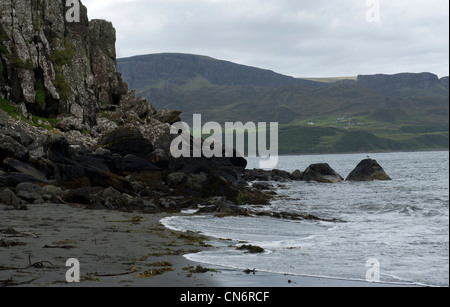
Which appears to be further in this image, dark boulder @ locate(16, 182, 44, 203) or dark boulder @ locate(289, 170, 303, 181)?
dark boulder @ locate(289, 170, 303, 181)

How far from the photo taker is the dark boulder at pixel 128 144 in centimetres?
4759

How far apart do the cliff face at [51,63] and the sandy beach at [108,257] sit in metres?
40.7

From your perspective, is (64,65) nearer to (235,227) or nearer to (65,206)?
(65,206)

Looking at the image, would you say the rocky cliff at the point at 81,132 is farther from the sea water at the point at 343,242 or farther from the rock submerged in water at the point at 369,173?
the rock submerged in water at the point at 369,173

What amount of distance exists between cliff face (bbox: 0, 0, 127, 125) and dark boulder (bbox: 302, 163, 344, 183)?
104 ft

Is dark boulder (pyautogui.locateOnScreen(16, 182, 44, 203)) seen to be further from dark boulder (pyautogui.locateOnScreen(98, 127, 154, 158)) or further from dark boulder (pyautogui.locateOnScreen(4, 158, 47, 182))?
dark boulder (pyautogui.locateOnScreen(98, 127, 154, 158))

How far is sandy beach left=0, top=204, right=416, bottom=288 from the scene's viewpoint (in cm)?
973

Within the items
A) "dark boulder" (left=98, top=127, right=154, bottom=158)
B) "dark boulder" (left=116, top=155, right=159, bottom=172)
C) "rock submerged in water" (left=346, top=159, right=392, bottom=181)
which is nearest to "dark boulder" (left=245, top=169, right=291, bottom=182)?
"rock submerged in water" (left=346, top=159, right=392, bottom=181)

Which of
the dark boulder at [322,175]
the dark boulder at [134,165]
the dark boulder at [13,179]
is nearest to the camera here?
the dark boulder at [13,179]

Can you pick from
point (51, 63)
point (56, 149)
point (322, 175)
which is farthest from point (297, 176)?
point (56, 149)

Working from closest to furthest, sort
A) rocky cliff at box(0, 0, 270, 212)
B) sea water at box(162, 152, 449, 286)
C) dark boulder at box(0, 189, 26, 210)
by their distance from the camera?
sea water at box(162, 152, 449, 286)
dark boulder at box(0, 189, 26, 210)
rocky cliff at box(0, 0, 270, 212)

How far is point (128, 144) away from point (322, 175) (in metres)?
29.6

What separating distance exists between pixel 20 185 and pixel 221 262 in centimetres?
1812

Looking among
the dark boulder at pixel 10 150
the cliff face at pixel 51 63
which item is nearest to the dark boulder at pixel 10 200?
the dark boulder at pixel 10 150
